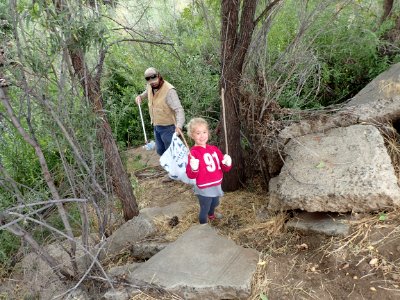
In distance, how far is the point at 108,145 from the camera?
375 centimetres

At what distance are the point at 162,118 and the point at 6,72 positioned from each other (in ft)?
8.27

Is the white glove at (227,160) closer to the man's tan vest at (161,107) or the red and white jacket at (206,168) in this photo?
the red and white jacket at (206,168)

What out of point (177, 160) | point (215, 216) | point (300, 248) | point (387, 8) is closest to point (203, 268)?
point (300, 248)

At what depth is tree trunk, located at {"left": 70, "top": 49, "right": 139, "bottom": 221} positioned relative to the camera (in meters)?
3.30

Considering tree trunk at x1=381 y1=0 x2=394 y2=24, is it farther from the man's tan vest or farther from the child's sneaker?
the child's sneaker

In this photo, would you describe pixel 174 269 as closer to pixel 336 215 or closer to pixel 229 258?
pixel 229 258

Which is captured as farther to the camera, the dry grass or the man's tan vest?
the man's tan vest

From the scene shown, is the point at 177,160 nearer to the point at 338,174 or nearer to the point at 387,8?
the point at 338,174

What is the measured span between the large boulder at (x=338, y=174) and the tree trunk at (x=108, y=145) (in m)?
1.65

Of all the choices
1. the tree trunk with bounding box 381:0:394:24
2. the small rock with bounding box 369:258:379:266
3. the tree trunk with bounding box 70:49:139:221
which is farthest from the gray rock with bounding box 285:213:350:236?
the tree trunk with bounding box 381:0:394:24

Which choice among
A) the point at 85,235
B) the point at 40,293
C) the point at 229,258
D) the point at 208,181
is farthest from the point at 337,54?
the point at 40,293

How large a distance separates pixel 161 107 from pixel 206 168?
1.54 metres

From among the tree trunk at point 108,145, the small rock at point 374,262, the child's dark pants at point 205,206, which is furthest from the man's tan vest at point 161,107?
the small rock at point 374,262

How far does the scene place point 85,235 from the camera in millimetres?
2906
